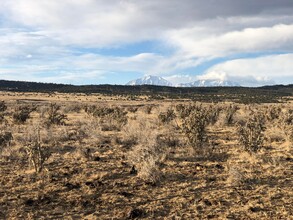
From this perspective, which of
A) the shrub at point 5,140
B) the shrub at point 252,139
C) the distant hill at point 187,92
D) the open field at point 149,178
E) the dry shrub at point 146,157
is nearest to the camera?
the open field at point 149,178

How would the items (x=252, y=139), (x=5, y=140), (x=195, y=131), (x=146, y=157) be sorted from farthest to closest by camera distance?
(x=195, y=131) < (x=5, y=140) < (x=252, y=139) < (x=146, y=157)

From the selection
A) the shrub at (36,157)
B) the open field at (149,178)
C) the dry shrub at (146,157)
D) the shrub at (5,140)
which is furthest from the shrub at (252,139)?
the shrub at (5,140)

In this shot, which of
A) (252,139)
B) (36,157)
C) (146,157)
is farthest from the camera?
(252,139)

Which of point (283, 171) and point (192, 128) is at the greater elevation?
point (192, 128)

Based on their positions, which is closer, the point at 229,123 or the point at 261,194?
the point at 261,194

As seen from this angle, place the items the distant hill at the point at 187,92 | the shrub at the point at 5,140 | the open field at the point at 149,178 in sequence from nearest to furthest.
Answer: the open field at the point at 149,178 → the shrub at the point at 5,140 → the distant hill at the point at 187,92

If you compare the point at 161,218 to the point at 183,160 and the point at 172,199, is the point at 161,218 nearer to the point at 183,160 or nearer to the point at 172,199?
the point at 172,199

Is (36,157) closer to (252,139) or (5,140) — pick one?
(5,140)

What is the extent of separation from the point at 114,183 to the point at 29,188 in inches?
108

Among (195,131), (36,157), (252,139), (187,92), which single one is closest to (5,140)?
(36,157)

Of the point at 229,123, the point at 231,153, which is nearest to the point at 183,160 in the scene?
the point at 231,153

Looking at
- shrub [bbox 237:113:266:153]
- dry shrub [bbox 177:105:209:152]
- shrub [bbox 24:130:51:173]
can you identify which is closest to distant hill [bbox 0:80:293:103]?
dry shrub [bbox 177:105:209:152]

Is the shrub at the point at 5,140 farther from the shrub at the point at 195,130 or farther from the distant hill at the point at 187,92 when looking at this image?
the distant hill at the point at 187,92

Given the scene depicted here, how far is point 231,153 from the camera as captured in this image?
15.2 meters
